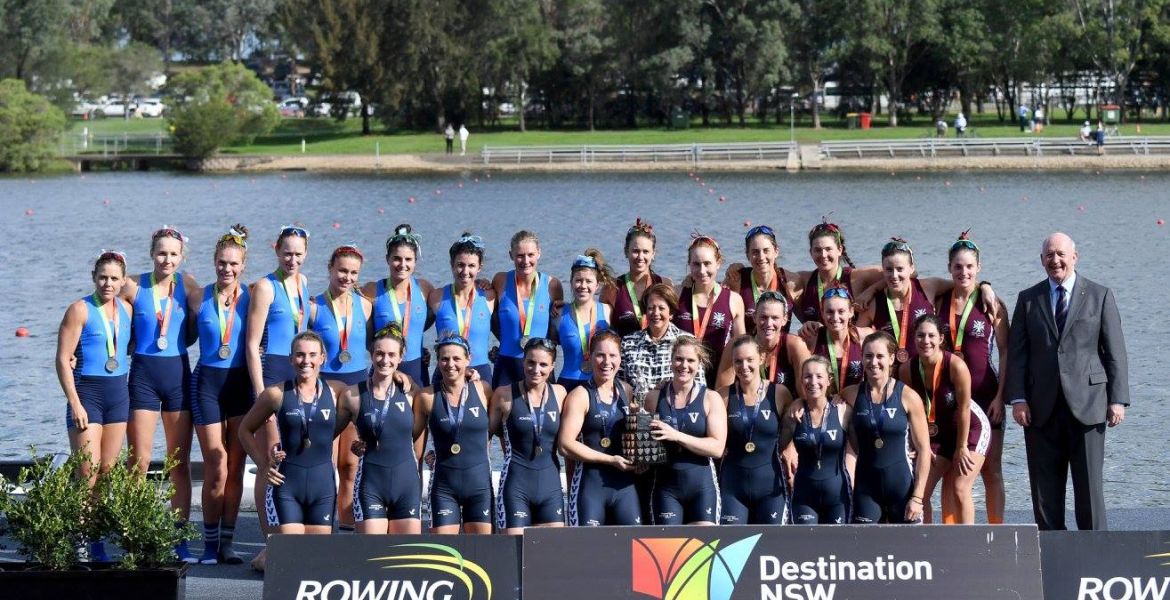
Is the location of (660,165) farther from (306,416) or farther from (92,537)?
(92,537)

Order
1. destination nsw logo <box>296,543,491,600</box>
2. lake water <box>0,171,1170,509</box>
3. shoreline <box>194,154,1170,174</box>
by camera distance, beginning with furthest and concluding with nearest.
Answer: shoreline <box>194,154,1170,174</box>
lake water <box>0,171,1170,509</box>
destination nsw logo <box>296,543,491,600</box>

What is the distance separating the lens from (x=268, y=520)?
26.6 ft

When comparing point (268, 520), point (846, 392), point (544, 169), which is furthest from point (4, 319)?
point (544, 169)

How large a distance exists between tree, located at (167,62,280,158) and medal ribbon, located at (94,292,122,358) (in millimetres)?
53620

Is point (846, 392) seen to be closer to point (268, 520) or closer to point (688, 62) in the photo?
point (268, 520)

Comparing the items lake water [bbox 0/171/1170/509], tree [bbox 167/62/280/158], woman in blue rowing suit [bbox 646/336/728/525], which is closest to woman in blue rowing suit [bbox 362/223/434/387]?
woman in blue rowing suit [bbox 646/336/728/525]

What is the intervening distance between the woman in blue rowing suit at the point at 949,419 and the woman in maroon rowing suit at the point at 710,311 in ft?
3.47

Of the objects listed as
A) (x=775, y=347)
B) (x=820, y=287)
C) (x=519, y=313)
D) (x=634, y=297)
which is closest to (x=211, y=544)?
(x=519, y=313)

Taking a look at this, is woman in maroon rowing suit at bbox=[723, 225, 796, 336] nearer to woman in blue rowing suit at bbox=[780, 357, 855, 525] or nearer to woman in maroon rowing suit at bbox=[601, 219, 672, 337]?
woman in maroon rowing suit at bbox=[601, 219, 672, 337]

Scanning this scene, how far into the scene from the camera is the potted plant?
7266 millimetres

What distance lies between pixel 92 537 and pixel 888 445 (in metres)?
4.23

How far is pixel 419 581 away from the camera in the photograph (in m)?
7.16

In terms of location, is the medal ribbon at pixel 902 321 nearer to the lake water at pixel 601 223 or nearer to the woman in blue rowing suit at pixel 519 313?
the woman in blue rowing suit at pixel 519 313

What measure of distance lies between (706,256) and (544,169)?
48995 millimetres
